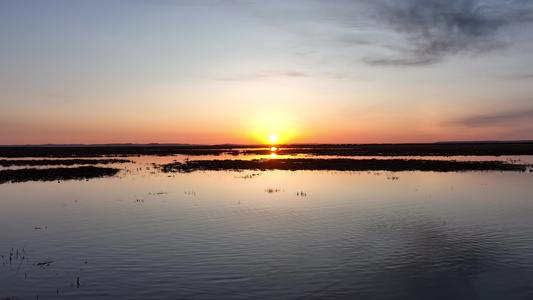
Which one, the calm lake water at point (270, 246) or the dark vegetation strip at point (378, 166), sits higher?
the dark vegetation strip at point (378, 166)

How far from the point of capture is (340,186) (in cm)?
3247

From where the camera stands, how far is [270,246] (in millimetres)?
14227

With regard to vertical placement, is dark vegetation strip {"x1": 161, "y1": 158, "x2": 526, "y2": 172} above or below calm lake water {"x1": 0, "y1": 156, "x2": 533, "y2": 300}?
above

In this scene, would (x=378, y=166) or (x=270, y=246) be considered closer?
(x=270, y=246)

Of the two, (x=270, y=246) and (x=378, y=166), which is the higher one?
(x=378, y=166)

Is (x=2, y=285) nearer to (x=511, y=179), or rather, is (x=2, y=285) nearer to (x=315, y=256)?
(x=315, y=256)

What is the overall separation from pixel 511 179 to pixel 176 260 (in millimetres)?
33640

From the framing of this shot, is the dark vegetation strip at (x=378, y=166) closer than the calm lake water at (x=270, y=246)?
No

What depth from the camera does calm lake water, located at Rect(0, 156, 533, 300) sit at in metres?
10.2

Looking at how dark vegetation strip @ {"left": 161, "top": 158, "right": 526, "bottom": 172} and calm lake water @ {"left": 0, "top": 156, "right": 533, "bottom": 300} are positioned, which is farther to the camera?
dark vegetation strip @ {"left": 161, "top": 158, "right": 526, "bottom": 172}

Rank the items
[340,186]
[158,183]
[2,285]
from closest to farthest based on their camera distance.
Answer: [2,285] → [340,186] → [158,183]

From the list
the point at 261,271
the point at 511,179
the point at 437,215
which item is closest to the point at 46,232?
the point at 261,271

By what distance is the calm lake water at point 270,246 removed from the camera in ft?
33.6

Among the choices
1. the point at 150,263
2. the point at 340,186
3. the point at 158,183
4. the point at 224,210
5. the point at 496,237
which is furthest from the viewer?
the point at 158,183
